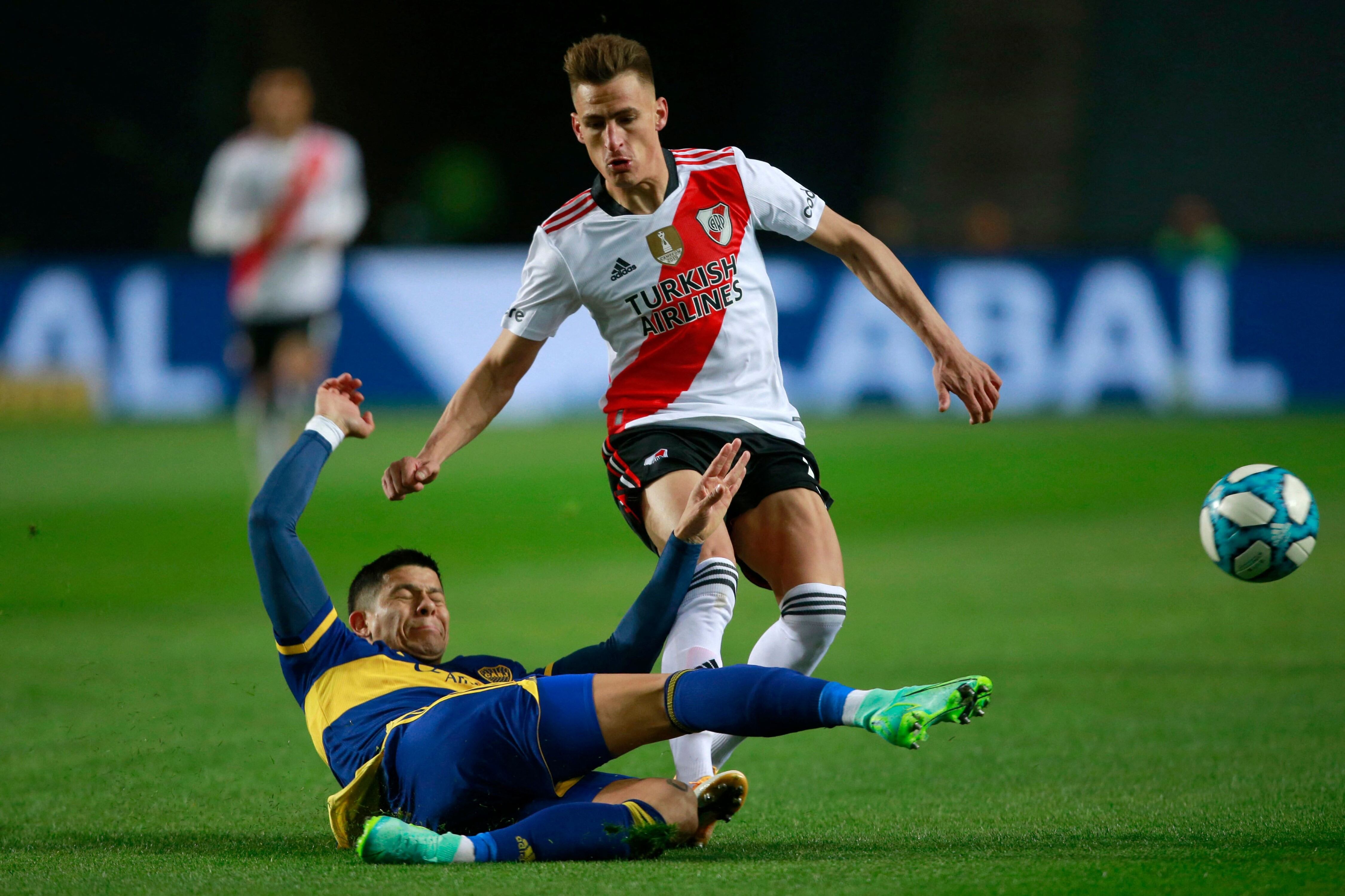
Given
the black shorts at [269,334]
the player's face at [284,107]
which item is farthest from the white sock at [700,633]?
the black shorts at [269,334]

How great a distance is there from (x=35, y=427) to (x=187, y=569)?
8442 mm

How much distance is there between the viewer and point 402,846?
3850mm

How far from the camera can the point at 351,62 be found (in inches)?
1115

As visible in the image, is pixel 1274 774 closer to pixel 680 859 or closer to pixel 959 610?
pixel 680 859

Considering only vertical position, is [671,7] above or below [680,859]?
above

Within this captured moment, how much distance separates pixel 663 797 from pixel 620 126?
2.10m

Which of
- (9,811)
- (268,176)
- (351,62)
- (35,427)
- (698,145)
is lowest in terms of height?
(9,811)

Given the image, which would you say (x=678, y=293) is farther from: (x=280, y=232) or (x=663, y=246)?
(x=280, y=232)

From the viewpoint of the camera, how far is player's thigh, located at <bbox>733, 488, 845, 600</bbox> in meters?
4.85

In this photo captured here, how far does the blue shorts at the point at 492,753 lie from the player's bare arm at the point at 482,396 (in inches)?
42.3

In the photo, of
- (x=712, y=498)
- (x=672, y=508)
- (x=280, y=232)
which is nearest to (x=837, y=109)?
(x=280, y=232)

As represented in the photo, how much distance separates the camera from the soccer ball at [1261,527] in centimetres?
522

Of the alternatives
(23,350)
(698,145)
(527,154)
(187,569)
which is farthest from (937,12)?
(187,569)

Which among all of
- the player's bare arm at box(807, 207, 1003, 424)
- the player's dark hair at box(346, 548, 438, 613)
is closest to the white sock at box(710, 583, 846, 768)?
the player's bare arm at box(807, 207, 1003, 424)
